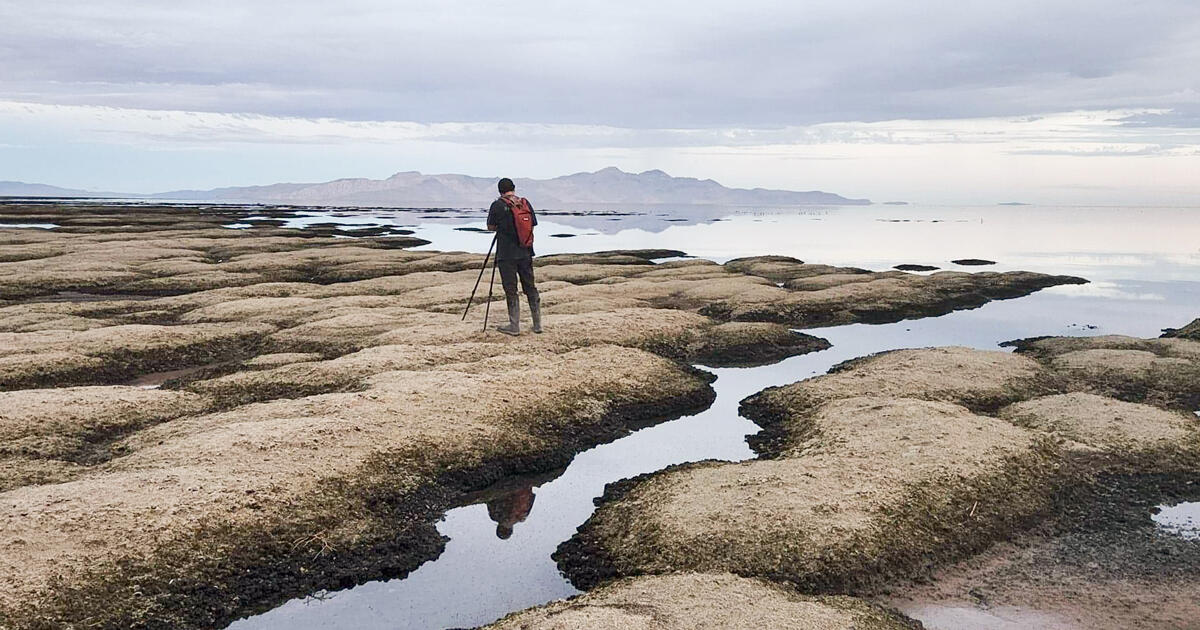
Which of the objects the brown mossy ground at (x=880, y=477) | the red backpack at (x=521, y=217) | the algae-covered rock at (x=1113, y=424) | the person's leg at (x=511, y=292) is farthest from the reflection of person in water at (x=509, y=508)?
the algae-covered rock at (x=1113, y=424)

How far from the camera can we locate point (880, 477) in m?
16.8

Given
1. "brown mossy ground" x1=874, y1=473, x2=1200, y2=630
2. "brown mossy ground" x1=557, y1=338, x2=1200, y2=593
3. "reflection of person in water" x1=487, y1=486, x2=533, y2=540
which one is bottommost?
"reflection of person in water" x1=487, y1=486, x2=533, y2=540

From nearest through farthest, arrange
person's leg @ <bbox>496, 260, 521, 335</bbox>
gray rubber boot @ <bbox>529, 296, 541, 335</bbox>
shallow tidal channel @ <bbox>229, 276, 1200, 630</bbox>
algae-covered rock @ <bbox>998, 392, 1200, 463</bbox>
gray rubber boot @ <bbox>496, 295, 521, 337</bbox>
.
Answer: shallow tidal channel @ <bbox>229, 276, 1200, 630</bbox> → algae-covered rock @ <bbox>998, 392, 1200, 463</bbox> → person's leg @ <bbox>496, 260, 521, 335</bbox> → gray rubber boot @ <bbox>496, 295, 521, 337</bbox> → gray rubber boot @ <bbox>529, 296, 541, 335</bbox>

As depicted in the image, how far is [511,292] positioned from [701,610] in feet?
61.8

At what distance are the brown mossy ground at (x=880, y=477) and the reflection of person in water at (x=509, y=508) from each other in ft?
5.01

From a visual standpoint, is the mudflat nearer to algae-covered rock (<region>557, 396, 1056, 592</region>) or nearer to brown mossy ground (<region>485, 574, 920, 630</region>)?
algae-covered rock (<region>557, 396, 1056, 592</region>)

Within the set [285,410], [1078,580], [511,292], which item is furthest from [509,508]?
[511,292]

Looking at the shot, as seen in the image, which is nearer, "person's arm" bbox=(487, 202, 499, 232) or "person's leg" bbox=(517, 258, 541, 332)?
"person's arm" bbox=(487, 202, 499, 232)

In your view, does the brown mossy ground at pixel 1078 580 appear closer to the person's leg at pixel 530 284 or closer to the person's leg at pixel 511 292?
the person's leg at pixel 530 284

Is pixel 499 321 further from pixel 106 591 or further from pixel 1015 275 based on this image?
pixel 1015 275

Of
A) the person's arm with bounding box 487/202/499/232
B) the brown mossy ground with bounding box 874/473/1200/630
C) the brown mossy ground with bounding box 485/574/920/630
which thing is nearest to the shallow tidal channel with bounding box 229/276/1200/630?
the brown mossy ground with bounding box 485/574/920/630

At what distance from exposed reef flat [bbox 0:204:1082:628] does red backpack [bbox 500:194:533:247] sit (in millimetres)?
3837

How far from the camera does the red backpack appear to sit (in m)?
27.6

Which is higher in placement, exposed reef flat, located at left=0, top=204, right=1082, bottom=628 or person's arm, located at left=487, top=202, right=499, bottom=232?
person's arm, located at left=487, top=202, right=499, bottom=232
